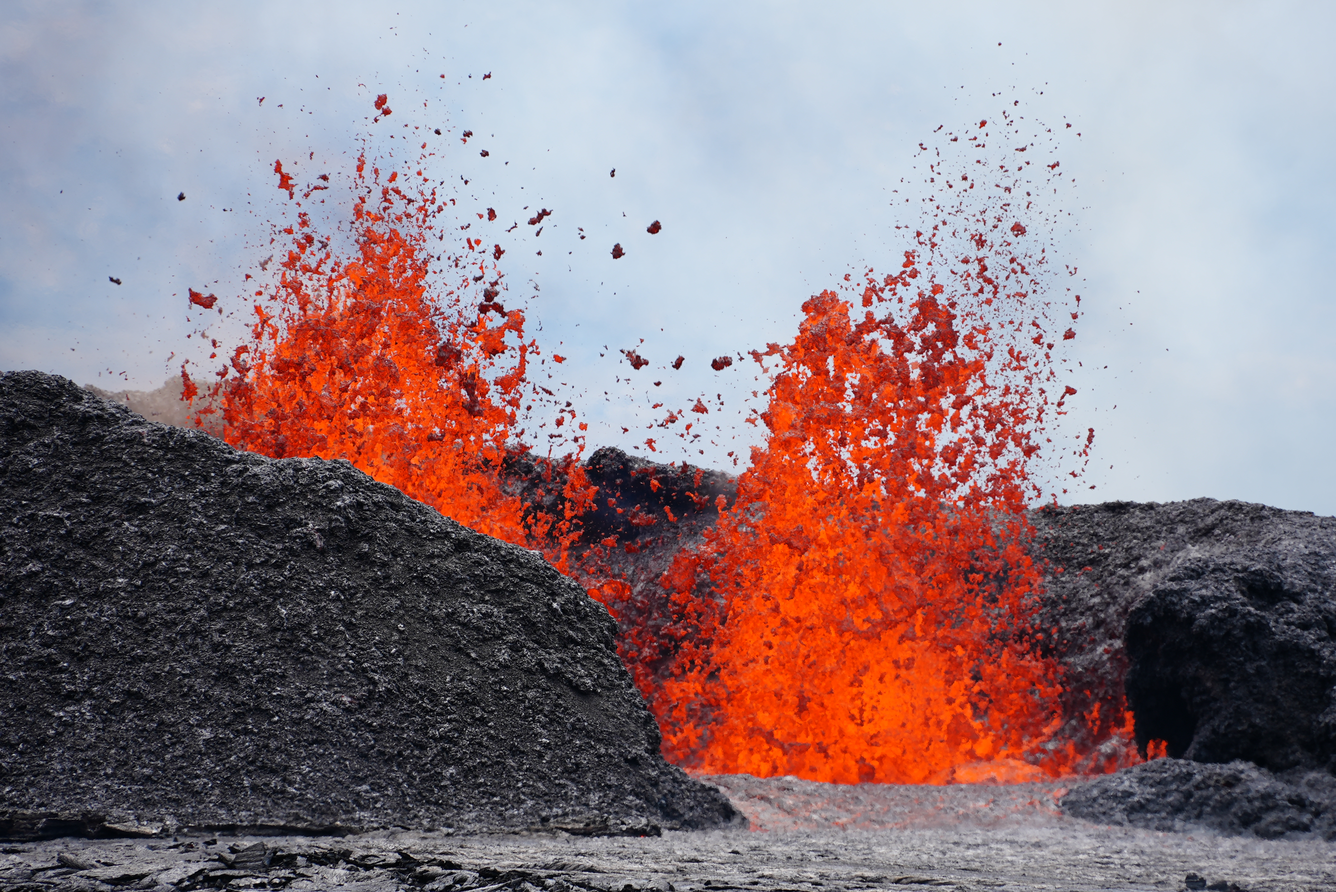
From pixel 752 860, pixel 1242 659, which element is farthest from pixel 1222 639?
pixel 752 860

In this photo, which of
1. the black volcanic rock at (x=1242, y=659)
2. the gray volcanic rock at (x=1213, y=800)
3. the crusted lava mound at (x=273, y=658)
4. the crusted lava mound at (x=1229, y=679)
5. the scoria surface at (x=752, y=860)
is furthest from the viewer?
the black volcanic rock at (x=1242, y=659)

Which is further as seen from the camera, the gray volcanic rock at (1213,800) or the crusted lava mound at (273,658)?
the gray volcanic rock at (1213,800)

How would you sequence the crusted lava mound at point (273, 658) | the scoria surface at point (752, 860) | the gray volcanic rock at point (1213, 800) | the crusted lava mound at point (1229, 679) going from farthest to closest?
the crusted lava mound at point (1229, 679) < the gray volcanic rock at point (1213, 800) < the crusted lava mound at point (273, 658) < the scoria surface at point (752, 860)

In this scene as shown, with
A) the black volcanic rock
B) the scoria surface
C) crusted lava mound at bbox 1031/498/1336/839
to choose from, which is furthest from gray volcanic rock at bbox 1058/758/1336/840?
the black volcanic rock

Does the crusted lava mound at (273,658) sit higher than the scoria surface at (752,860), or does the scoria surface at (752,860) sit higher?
the crusted lava mound at (273,658)

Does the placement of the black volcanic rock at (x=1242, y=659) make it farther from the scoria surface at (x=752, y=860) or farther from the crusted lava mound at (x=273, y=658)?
the crusted lava mound at (x=273, y=658)

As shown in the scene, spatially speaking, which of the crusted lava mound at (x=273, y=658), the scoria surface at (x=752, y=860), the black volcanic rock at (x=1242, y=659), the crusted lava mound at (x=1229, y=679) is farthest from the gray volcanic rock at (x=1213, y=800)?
the crusted lava mound at (x=273, y=658)

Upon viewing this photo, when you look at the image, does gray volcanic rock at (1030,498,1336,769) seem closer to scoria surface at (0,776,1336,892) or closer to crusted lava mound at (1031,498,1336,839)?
crusted lava mound at (1031,498,1336,839)
